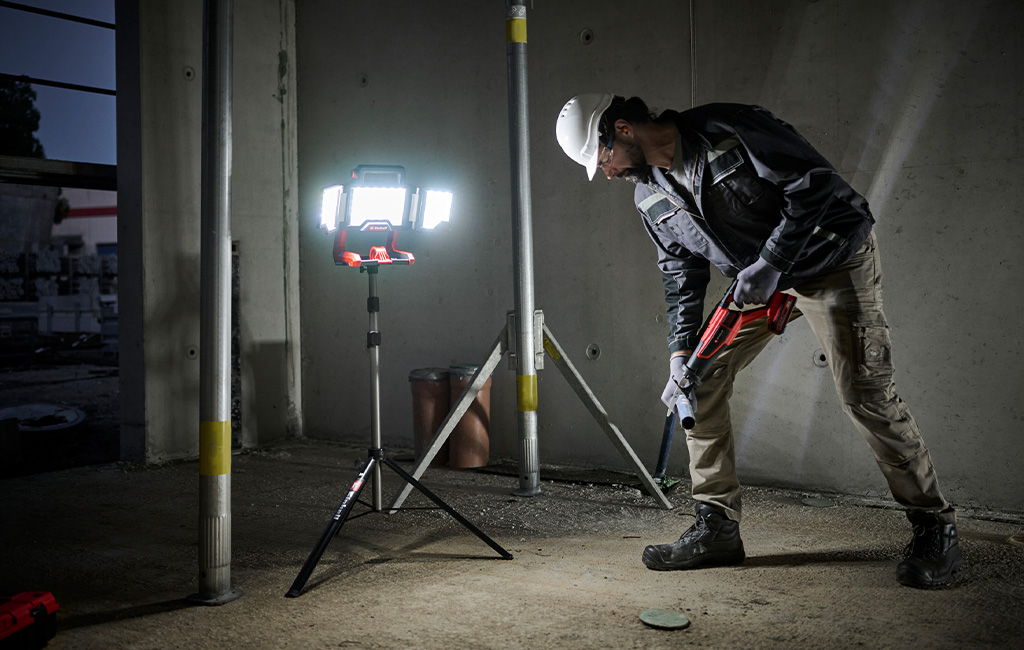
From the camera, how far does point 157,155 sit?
461 centimetres

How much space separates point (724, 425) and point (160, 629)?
1858mm

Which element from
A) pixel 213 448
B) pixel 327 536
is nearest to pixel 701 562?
pixel 327 536

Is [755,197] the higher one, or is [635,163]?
[635,163]

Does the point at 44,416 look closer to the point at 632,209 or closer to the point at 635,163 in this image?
the point at 632,209

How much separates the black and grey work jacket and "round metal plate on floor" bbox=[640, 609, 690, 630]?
1.04m

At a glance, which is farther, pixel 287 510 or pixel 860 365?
pixel 287 510

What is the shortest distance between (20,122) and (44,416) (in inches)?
650

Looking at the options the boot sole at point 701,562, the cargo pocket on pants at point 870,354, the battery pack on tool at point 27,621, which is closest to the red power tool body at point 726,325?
the cargo pocket on pants at point 870,354

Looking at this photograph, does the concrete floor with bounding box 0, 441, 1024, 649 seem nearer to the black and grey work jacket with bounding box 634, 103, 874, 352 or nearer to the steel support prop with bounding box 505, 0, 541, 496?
the steel support prop with bounding box 505, 0, 541, 496

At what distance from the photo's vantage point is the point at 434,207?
332 cm

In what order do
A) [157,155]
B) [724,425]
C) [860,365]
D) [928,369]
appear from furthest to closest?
[157,155]
[928,369]
[724,425]
[860,365]

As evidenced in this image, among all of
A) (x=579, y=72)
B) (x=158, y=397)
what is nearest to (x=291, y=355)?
(x=158, y=397)

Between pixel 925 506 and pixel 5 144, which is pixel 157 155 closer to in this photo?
pixel 925 506

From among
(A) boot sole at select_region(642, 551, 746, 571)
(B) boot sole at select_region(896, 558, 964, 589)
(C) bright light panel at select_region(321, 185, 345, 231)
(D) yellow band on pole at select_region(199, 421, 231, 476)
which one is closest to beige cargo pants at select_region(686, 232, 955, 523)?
(B) boot sole at select_region(896, 558, 964, 589)
